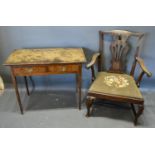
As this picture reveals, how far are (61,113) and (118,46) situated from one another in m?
1.01

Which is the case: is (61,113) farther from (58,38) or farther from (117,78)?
(58,38)

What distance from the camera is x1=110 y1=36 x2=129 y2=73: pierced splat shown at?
192 cm

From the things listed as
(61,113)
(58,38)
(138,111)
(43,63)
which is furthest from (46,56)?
(138,111)

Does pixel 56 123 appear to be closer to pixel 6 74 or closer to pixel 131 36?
pixel 6 74

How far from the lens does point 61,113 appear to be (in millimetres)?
2023

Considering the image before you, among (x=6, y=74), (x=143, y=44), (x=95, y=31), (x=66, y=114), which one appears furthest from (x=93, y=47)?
(x=6, y=74)

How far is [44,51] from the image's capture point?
1929mm

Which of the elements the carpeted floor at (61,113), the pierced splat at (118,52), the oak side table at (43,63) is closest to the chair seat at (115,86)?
the pierced splat at (118,52)

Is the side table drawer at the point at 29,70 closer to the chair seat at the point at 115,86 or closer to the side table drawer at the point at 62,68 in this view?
the side table drawer at the point at 62,68

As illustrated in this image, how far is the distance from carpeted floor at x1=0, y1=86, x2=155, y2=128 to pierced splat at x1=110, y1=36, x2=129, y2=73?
1.56 feet

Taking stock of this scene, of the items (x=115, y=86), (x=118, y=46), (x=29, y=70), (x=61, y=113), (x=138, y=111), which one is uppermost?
(x=118, y=46)

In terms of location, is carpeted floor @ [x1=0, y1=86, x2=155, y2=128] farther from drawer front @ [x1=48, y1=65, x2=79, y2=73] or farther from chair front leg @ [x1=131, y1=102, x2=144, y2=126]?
drawer front @ [x1=48, y1=65, x2=79, y2=73]

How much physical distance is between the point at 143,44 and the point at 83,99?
0.99 m

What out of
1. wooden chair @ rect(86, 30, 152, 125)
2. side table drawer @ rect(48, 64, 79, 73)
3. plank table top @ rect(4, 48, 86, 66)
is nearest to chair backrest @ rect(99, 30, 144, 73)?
wooden chair @ rect(86, 30, 152, 125)
